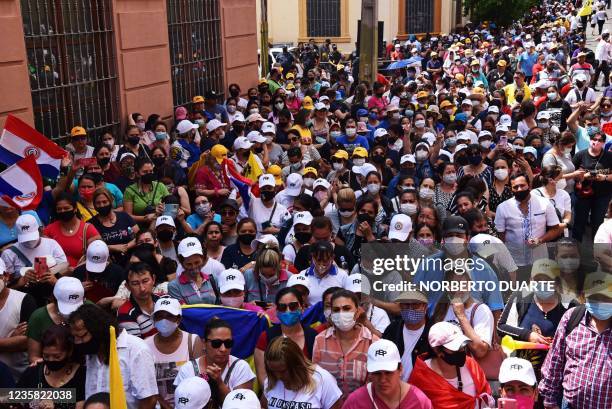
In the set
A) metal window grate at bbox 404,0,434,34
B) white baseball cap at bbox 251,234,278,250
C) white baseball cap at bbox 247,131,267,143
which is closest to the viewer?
white baseball cap at bbox 251,234,278,250

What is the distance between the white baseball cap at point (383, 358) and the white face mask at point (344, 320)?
0.69 meters

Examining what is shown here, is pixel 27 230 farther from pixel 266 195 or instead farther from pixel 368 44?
pixel 368 44

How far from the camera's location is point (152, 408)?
564 centimetres

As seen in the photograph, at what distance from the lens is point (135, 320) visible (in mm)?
6348

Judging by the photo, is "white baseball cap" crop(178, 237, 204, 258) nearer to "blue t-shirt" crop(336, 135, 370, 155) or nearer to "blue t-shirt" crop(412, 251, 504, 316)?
"blue t-shirt" crop(412, 251, 504, 316)

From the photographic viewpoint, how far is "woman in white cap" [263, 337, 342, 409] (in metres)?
5.36

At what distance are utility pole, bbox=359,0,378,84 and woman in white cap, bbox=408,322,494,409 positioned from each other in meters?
15.3

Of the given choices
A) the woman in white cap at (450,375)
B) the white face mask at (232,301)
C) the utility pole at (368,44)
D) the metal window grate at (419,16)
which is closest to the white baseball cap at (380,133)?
the white face mask at (232,301)

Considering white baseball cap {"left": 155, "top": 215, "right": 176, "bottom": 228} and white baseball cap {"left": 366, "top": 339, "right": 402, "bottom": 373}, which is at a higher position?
white baseball cap {"left": 366, "top": 339, "right": 402, "bottom": 373}

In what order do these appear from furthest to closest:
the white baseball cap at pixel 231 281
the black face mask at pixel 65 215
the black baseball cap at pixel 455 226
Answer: the black face mask at pixel 65 215
the black baseball cap at pixel 455 226
the white baseball cap at pixel 231 281

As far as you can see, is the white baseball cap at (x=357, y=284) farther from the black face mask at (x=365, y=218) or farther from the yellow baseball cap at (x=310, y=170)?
the yellow baseball cap at (x=310, y=170)

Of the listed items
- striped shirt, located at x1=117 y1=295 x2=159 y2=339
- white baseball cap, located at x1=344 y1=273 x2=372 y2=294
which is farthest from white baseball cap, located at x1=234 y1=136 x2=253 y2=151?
striped shirt, located at x1=117 y1=295 x2=159 y2=339

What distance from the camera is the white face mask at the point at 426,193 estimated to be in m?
9.45

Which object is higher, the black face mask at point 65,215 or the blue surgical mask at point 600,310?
the blue surgical mask at point 600,310
